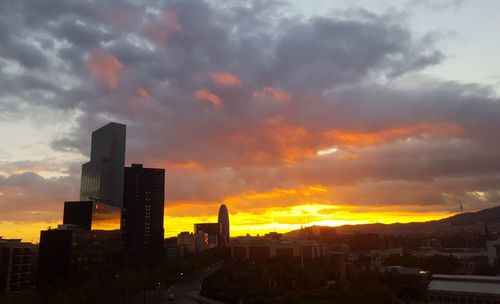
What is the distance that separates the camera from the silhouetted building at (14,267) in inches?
3912

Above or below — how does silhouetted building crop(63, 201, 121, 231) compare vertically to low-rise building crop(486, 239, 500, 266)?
above

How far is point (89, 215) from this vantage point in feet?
529

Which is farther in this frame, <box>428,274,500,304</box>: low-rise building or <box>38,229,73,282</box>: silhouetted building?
<box>38,229,73,282</box>: silhouetted building

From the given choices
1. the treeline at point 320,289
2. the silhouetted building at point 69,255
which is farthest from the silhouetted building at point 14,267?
the treeline at point 320,289

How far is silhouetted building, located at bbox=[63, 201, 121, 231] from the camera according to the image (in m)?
159

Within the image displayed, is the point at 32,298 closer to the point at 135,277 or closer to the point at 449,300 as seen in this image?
the point at 135,277

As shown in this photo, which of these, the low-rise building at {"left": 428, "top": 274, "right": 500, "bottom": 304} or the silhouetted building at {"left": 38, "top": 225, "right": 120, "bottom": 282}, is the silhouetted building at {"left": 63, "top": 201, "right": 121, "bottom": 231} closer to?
the silhouetted building at {"left": 38, "top": 225, "right": 120, "bottom": 282}

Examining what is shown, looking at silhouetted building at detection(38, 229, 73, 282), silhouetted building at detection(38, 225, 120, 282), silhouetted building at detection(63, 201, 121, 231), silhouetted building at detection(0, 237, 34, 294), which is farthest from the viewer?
silhouetted building at detection(63, 201, 121, 231)

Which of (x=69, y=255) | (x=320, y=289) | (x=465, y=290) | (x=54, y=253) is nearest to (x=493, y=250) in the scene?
(x=465, y=290)

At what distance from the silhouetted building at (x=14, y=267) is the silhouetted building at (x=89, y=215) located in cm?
4808

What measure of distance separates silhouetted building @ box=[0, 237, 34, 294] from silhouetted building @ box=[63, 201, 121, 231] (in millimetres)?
48085

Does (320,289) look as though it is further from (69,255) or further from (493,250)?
(493,250)

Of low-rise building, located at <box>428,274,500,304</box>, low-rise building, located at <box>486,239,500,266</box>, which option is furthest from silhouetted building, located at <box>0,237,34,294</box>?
low-rise building, located at <box>486,239,500,266</box>

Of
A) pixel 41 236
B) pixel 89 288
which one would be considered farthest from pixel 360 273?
pixel 41 236
